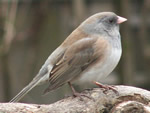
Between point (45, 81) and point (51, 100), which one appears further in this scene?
point (51, 100)

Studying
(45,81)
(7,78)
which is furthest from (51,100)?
(45,81)

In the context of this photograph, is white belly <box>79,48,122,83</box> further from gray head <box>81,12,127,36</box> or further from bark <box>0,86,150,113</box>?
gray head <box>81,12,127,36</box>

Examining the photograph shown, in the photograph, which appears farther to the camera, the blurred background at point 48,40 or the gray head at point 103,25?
the blurred background at point 48,40

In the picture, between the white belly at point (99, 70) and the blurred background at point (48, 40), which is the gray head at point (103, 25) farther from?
the blurred background at point (48, 40)

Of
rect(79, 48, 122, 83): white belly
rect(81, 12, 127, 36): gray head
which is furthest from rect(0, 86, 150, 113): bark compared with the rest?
rect(81, 12, 127, 36): gray head

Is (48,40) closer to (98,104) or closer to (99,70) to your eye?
(99,70)

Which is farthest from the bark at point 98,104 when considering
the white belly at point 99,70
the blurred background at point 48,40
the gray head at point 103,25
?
the blurred background at point 48,40

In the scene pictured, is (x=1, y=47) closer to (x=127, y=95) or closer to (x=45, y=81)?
(x=45, y=81)
